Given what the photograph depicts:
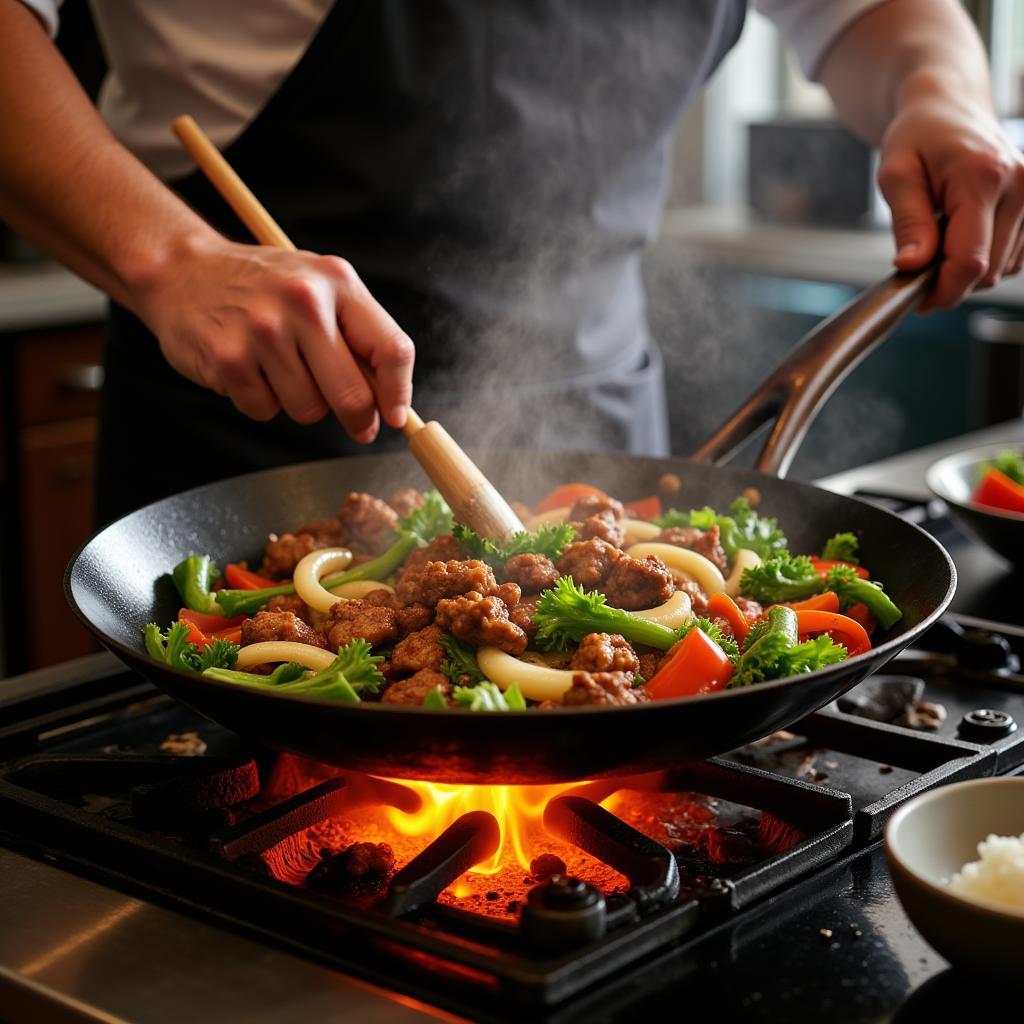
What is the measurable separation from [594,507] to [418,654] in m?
0.35

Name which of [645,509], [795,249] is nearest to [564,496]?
[645,509]

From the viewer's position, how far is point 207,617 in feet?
4.33

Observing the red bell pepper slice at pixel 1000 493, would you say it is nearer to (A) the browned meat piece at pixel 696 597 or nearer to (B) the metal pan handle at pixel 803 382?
(B) the metal pan handle at pixel 803 382

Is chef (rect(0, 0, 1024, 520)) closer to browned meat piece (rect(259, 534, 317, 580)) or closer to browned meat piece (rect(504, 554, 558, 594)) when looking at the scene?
browned meat piece (rect(259, 534, 317, 580))

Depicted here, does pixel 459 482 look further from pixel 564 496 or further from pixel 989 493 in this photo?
pixel 989 493

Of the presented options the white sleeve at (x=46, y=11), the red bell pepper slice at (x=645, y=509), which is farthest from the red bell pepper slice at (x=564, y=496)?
the white sleeve at (x=46, y=11)

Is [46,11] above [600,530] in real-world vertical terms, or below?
above

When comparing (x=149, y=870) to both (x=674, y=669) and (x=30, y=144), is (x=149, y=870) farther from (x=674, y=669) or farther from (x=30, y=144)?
(x=30, y=144)

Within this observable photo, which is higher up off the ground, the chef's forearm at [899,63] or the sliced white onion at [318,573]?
the chef's forearm at [899,63]

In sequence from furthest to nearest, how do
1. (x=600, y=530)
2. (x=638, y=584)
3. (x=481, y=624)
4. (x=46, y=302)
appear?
1. (x=46, y=302)
2. (x=600, y=530)
3. (x=638, y=584)
4. (x=481, y=624)

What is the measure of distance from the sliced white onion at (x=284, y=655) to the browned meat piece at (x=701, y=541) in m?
0.40

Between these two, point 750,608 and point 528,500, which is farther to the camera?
point 528,500

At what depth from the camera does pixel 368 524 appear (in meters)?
1.46

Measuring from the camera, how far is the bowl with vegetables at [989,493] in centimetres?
170
